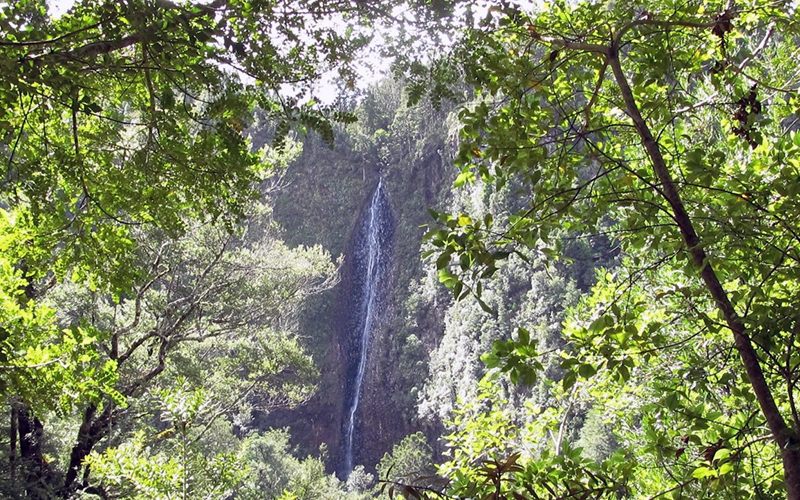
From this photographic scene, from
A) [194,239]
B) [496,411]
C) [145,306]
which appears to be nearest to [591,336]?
[496,411]

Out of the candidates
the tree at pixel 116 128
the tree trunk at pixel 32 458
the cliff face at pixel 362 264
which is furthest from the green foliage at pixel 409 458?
the tree at pixel 116 128

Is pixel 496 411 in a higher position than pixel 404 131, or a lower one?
lower

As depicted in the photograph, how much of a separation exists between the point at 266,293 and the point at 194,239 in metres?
1.65

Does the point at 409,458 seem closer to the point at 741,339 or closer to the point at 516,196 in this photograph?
the point at 516,196

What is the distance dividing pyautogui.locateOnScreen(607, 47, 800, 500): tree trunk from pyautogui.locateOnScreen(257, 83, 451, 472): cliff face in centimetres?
2114

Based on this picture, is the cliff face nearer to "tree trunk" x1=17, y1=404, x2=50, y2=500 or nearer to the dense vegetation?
"tree trunk" x1=17, y1=404, x2=50, y2=500

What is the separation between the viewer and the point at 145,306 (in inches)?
318

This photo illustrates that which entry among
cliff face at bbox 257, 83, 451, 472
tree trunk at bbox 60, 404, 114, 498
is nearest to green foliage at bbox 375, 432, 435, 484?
cliff face at bbox 257, 83, 451, 472

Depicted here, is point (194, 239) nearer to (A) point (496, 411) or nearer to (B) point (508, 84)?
(A) point (496, 411)

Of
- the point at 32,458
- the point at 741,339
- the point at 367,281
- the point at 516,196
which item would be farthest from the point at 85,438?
the point at 367,281

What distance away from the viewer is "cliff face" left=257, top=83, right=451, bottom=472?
24.4 meters

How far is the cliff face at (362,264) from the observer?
24.4 metres

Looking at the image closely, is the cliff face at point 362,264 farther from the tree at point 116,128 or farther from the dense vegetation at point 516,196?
the tree at point 116,128

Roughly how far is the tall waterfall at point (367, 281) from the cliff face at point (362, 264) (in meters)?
0.12
